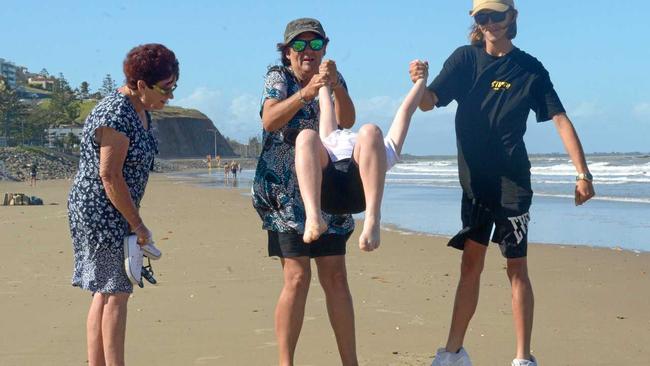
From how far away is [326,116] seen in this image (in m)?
3.91

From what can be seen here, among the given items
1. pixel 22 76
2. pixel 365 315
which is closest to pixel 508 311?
pixel 365 315

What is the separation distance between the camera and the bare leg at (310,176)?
3641 mm

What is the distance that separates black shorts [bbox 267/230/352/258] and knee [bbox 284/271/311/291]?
88 mm

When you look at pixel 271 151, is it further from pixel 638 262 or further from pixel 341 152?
pixel 638 262

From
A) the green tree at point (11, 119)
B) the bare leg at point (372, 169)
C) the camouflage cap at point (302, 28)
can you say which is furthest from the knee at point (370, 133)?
the green tree at point (11, 119)

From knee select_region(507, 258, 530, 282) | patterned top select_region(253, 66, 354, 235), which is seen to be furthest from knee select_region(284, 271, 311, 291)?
knee select_region(507, 258, 530, 282)

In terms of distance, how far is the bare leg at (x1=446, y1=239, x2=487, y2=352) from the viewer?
436cm

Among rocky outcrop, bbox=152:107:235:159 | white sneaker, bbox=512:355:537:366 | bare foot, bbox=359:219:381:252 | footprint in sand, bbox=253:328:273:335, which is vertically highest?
rocky outcrop, bbox=152:107:235:159

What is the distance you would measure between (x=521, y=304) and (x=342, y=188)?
117cm

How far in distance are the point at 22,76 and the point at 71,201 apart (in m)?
187

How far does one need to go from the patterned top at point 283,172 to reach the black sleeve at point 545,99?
976 mm

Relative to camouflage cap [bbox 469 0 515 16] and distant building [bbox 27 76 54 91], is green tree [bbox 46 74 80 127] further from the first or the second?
camouflage cap [bbox 469 0 515 16]

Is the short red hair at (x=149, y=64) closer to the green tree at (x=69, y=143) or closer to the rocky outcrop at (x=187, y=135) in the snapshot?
the green tree at (x=69, y=143)

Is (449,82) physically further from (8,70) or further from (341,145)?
(8,70)
